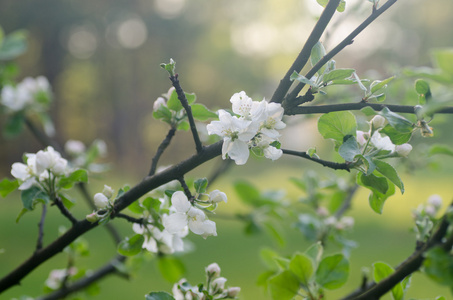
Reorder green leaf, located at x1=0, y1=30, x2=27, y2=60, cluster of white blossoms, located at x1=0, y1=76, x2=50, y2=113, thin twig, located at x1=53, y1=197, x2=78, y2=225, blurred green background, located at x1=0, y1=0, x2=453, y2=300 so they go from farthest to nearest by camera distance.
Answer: blurred green background, located at x1=0, y1=0, x2=453, y2=300 < cluster of white blossoms, located at x1=0, y1=76, x2=50, y2=113 < green leaf, located at x1=0, y1=30, x2=27, y2=60 < thin twig, located at x1=53, y1=197, x2=78, y2=225

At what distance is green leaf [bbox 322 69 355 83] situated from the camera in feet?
1.85

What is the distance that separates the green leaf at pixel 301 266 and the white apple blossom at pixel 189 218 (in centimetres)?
12

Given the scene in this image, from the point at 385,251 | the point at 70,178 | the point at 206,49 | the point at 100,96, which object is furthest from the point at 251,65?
the point at 70,178

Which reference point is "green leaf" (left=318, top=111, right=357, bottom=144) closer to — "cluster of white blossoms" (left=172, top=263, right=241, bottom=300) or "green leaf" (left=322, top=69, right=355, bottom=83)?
"green leaf" (left=322, top=69, right=355, bottom=83)

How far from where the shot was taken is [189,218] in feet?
1.98

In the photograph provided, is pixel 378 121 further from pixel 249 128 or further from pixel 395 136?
pixel 249 128

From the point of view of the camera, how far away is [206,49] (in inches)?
430

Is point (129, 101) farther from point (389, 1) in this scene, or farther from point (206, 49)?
point (389, 1)

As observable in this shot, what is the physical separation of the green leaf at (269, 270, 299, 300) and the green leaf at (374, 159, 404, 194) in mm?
194

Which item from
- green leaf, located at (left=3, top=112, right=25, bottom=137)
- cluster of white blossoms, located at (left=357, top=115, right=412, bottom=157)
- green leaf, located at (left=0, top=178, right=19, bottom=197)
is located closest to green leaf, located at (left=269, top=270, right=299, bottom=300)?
cluster of white blossoms, located at (left=357, top=115, right=412, bottom=157)

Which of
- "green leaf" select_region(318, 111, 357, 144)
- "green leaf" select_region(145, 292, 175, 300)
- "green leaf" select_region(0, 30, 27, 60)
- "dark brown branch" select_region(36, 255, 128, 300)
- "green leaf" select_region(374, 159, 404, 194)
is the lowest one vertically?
"dark brown branch" select_region(36, 255, 128, 300)

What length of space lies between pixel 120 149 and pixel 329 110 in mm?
10249

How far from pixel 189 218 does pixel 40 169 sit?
10.6 inches

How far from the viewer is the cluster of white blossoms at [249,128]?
543 millimetres
